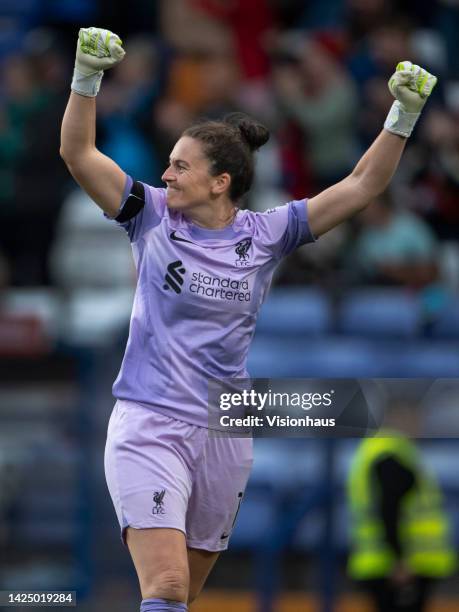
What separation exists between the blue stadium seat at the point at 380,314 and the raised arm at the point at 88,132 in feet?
13.9

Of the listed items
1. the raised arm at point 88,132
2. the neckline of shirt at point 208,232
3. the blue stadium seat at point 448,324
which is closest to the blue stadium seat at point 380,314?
the blue stadium seat at point 448,324

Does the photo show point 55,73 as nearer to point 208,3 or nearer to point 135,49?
point 135,49

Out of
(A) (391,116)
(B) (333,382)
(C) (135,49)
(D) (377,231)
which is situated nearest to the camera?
(A) (391,116)

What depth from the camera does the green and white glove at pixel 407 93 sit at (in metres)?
5.14

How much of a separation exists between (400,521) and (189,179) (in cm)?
292

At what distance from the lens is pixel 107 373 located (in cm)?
855

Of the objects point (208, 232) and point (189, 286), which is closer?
point (189, 286)

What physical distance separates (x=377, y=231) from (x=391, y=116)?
4273 millimetres

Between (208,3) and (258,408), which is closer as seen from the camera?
(258,408)

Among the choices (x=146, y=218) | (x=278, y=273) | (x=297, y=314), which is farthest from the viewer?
(x=278, y=273)

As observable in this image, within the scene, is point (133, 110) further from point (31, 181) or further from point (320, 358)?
point (320, 358)

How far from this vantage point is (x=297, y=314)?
9.23m

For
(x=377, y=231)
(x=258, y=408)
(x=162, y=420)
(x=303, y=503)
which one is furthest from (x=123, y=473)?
(x=377, y=231)

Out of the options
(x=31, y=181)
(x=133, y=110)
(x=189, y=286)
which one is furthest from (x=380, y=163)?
(x=31, y=181)
